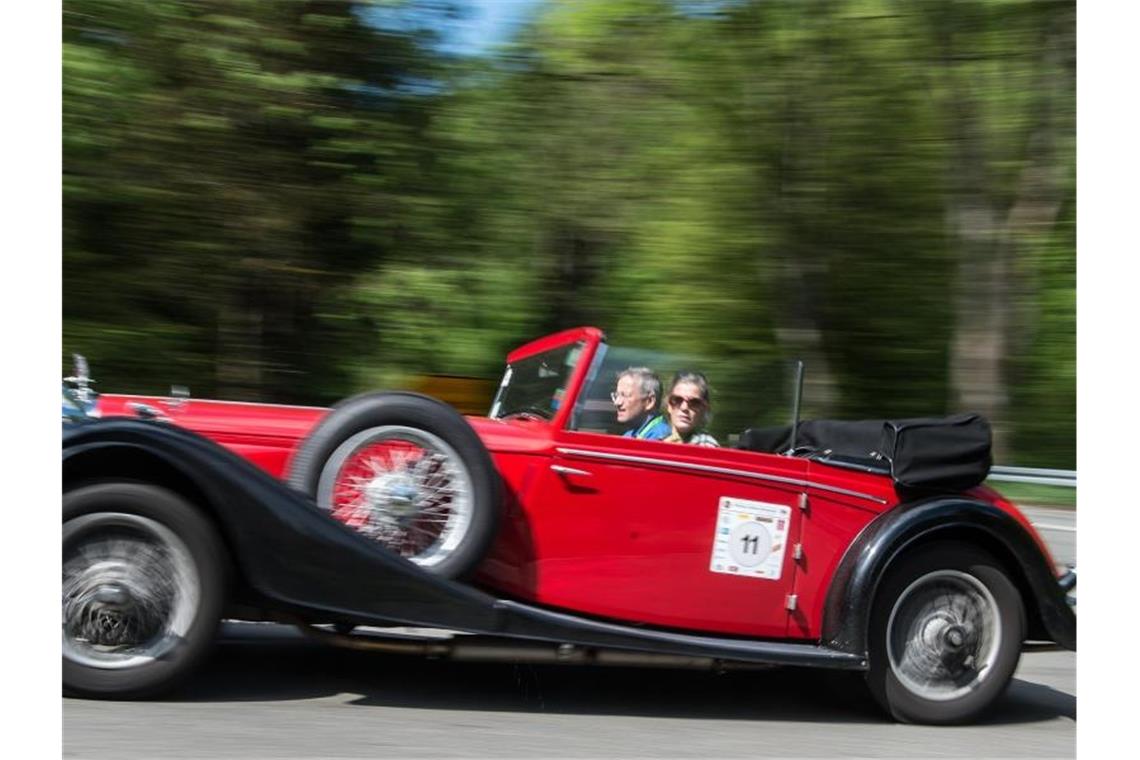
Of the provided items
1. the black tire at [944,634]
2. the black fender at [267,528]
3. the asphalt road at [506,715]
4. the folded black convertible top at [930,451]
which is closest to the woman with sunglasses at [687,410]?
the folded black convertible top at [930,451]

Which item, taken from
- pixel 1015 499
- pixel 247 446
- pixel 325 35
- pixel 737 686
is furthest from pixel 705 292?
pixel 247 446

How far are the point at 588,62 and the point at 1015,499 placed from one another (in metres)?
6.72

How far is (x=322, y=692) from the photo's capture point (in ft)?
17.4

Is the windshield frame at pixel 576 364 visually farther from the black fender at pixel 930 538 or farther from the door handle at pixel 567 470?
the black fender at pixel 930 538

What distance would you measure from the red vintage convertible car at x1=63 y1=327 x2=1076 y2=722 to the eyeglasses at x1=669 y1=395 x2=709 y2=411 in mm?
257

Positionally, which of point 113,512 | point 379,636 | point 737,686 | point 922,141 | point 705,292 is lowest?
point 737,686

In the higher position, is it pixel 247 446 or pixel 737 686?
pixel 247 446

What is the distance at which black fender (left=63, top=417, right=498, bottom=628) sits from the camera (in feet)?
15.3

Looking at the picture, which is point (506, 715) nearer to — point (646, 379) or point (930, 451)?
point (646, 379)

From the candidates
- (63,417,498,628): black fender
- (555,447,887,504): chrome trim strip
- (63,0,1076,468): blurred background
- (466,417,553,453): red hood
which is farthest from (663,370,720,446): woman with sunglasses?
(63,0,1076,468): blurred background

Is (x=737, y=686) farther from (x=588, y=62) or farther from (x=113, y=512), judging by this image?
(x=588, y=62)

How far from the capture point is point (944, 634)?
224 inches

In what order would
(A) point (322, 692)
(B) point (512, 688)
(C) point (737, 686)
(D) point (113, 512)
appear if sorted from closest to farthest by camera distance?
(D) point (113, 512)
(A) point (322, 692)
(B) point (512, 688)
(C) point (737, 686)

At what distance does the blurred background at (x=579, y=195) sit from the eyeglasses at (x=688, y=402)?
5.72 m
